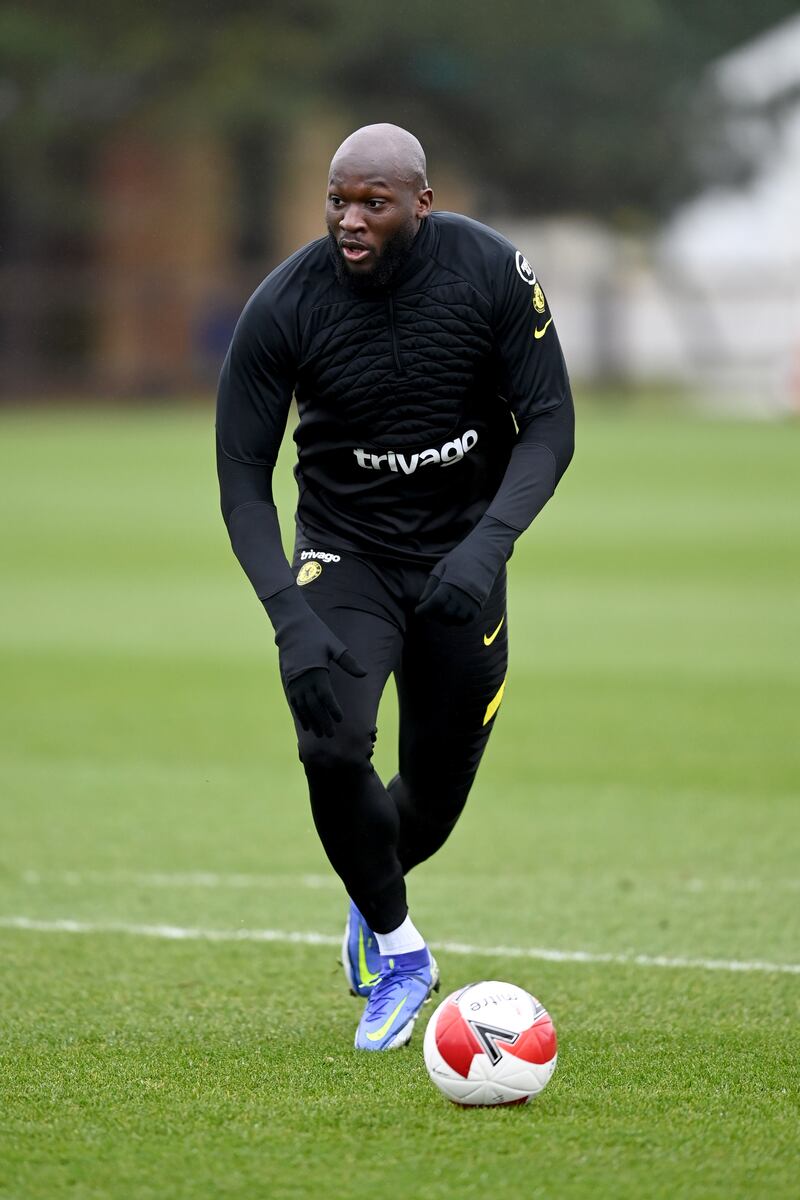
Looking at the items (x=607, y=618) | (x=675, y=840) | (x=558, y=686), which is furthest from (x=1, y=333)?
(x=675, y=840)

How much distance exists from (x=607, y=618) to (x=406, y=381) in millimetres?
11061

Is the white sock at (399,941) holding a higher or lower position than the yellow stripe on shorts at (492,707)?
lower

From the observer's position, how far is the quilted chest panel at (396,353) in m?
5.36

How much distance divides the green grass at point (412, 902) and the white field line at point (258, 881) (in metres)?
0.02

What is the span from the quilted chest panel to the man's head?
146mm

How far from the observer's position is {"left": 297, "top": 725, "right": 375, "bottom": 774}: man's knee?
17.0 feet

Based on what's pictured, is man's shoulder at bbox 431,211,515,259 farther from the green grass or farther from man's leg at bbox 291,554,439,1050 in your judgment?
the green grass

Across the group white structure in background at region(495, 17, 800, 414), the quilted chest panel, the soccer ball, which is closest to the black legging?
the quilted chest panel

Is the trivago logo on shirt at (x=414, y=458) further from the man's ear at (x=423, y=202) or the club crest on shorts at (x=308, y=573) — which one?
the man's ear at (x=423, y=202)

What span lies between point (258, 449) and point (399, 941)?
1.53 m

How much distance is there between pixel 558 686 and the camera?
13.1 meters

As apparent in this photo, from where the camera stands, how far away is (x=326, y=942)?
22.1 ft

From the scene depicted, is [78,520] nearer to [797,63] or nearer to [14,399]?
[14,399]

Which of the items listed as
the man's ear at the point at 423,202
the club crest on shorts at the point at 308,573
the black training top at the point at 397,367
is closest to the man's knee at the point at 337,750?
the club crest on shorts at the point at 308,573
